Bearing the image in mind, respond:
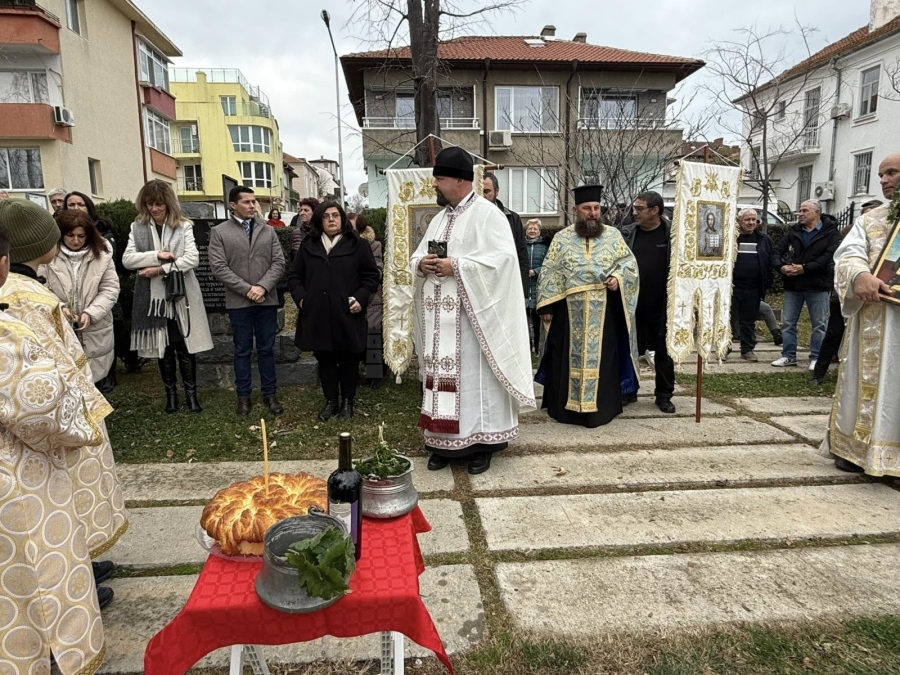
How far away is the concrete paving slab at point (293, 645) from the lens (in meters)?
2.34

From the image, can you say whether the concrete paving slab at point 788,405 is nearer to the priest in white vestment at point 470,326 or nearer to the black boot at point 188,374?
the priest in white vestment at point 470,326

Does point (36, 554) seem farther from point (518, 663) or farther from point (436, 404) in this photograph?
point (436, 404)

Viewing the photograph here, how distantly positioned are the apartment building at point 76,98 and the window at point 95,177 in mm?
30

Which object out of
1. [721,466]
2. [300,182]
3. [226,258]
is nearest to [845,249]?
[721,466]

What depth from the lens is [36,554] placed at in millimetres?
1833

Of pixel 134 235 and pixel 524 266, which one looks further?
pixel 524 266

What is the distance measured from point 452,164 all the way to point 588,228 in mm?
1747

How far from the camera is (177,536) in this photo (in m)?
3.33

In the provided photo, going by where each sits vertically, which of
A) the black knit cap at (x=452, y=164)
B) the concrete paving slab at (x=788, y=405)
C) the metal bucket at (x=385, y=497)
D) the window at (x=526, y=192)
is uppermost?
the window at (x=526, y=192)

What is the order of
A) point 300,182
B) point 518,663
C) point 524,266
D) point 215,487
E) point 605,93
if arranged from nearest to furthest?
1. point 518,663
2. point 215,487
3. point 524,266
4. point 605,93
5. point 300,182

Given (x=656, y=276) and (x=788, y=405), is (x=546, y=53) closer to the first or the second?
(x=656, y=276)

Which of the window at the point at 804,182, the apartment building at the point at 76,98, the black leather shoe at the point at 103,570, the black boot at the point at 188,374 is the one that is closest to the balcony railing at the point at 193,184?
the apartment building at the point at 76,98

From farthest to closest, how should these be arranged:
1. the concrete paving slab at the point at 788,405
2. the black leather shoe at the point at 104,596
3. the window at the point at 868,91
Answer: the window at the point at 868,91 → the concrete paving slab at the point at 788,405 → the black leather shoe at the point at 104,596

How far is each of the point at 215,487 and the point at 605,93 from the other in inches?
808
